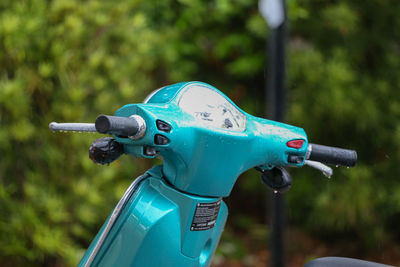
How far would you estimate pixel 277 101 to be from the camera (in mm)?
2732

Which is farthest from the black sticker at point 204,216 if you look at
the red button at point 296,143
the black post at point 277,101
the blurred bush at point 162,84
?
the blurred bush at point 162,84

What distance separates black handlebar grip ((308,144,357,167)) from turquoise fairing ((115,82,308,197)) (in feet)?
0.42

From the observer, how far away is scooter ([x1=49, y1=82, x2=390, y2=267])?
106 cm

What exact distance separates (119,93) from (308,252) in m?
2.17

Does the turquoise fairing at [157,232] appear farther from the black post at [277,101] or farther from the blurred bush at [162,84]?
the blurred bush at [162,84]

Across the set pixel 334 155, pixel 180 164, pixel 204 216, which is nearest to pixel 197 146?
pixel 180 164

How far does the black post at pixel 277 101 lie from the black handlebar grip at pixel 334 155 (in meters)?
1.37

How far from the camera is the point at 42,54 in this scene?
276 centimetres

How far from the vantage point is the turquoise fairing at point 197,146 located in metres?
1.04

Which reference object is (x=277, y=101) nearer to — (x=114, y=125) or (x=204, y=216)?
(x=204, y=216)

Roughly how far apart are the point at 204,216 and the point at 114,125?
0.33 m

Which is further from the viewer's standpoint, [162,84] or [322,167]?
[162,84]

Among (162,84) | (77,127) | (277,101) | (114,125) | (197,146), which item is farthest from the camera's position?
(162,84)

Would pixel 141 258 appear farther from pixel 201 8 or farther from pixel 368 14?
pixel 368 14
